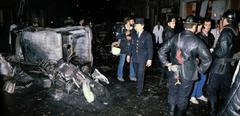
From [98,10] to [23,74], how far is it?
32487 mm

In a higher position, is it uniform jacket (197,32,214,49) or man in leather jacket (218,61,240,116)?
uniform jacket (197,32,214,49)

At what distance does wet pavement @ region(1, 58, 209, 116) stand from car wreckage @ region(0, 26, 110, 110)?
0.85 ft

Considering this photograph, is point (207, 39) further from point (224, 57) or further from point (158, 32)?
point (158, 32)

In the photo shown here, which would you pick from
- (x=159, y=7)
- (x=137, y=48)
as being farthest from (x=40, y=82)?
(x=159, y=7)

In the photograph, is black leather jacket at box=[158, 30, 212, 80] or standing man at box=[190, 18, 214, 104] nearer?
black leather jacket at box=[158, 30, 212, 80]

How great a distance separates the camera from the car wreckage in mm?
6457

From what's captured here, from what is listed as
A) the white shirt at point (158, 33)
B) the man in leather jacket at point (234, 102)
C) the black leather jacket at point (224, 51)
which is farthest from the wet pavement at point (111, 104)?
the white shirt at point (158, 33)

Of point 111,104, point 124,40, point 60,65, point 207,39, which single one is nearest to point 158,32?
point 124,40

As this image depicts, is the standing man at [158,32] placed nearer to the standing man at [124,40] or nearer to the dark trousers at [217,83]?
the standing man at [124,40]

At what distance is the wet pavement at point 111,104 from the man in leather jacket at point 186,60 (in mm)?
1138

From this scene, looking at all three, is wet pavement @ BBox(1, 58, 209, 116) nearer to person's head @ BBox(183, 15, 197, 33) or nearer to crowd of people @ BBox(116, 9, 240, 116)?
crowd of people @ BBox(116, 9, 240, 116)

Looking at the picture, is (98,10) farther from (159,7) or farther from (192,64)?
(192,64)

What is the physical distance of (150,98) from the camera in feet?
21.6

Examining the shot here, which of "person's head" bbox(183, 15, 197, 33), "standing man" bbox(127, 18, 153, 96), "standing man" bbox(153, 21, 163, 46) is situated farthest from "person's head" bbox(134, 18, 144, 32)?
"standing man" bbox(153, 21, 163, 46)
